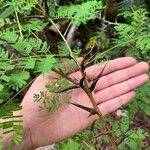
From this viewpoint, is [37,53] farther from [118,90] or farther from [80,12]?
[118,90]

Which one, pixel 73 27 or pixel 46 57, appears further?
pixel 73 27

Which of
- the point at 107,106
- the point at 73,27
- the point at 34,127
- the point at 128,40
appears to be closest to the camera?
the point at 128,40

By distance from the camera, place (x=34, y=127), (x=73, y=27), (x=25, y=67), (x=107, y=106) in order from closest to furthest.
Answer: (x=25, y=67) < (x=107, y=106) < (x=34, y=127) < (x=73, y=27)

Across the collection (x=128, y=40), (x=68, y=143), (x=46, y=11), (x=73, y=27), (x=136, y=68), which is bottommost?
(x=73, y=27)

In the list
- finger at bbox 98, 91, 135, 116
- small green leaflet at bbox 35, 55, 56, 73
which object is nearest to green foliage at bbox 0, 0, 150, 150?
small green leaflet at bbox 35, 55, 56, 73

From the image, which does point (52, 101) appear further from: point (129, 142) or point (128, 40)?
point (129, 142)

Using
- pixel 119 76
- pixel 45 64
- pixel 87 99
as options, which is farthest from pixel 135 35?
pixel 45 64

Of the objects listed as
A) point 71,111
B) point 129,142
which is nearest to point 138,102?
point 129,142

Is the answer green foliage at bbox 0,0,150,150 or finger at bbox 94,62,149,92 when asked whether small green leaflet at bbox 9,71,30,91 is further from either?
finger at bbox 94,62,149,92
